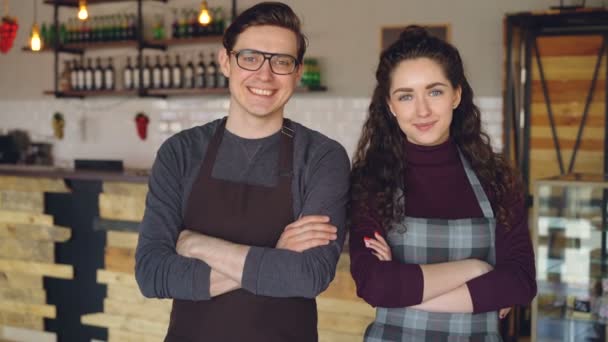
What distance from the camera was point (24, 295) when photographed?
180 inches

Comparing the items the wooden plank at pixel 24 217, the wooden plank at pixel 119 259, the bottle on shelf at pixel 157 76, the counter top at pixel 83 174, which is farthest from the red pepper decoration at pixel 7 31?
the wooden plank at pixel 119 259

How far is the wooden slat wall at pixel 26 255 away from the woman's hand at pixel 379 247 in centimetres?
292

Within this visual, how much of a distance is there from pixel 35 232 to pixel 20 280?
330 mm

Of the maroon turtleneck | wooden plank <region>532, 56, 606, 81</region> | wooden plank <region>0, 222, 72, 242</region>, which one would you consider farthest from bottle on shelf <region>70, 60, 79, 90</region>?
the maroon turtleneck

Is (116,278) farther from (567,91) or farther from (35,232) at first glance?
(567,91)

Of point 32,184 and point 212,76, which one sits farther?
point 212,76

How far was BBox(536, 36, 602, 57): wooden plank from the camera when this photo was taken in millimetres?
5375

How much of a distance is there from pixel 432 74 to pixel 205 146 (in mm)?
611

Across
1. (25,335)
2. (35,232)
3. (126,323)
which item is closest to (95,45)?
(35,232)

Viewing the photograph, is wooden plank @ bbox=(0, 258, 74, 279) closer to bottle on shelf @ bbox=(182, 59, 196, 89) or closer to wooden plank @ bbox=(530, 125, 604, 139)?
bottle on shelf @ bbox=(182, 59, 196, 89)

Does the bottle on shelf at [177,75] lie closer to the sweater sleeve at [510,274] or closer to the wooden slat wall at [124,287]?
the wooden slat wall at [124,287]

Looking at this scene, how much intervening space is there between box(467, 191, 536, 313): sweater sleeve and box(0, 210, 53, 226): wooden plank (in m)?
3.21

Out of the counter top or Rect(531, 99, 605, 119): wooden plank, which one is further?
Rect(531, 99, 605, 119): wooden plank

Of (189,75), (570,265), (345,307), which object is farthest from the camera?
(189,75)
